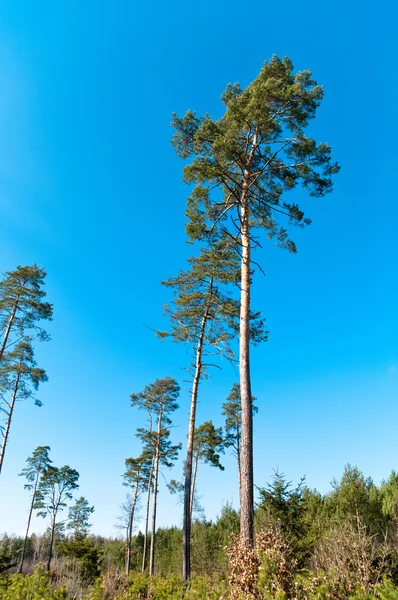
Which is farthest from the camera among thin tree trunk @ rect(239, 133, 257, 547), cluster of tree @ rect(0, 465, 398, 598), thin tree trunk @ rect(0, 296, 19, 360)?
thin tree trunk @ rect(0, 296, 19, 360)

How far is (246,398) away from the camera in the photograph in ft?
23.6

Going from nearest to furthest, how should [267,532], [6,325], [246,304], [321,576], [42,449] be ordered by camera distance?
[321,576]
[267,532]
[246,304]
[6,325]
[42,449]

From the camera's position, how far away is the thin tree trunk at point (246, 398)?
6.11m

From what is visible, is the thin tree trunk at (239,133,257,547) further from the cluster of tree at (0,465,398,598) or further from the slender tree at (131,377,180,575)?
the slender tree at (131,377,180,575)

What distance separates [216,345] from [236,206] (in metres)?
5.20

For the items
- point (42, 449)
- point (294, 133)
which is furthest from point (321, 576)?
point (42, 449)

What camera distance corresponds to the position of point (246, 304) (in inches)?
325

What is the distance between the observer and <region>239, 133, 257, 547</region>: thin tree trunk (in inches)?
241

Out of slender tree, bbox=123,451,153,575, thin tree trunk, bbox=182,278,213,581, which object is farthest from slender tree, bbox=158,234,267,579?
slender tree, bbox=123,451,153,575

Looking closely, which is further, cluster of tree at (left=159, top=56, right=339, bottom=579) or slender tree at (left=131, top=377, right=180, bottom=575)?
slender tree at (left=131, top=377, right=180, bottom=575)

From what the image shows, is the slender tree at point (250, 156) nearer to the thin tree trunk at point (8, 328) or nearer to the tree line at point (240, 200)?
the tree line at point (240, 200)

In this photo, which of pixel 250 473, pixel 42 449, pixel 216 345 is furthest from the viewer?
pixel 42 449

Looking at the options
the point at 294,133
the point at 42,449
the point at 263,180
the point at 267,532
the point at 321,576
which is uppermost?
the point at 294,133

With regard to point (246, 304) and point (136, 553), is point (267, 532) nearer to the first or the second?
point (246, 304)
